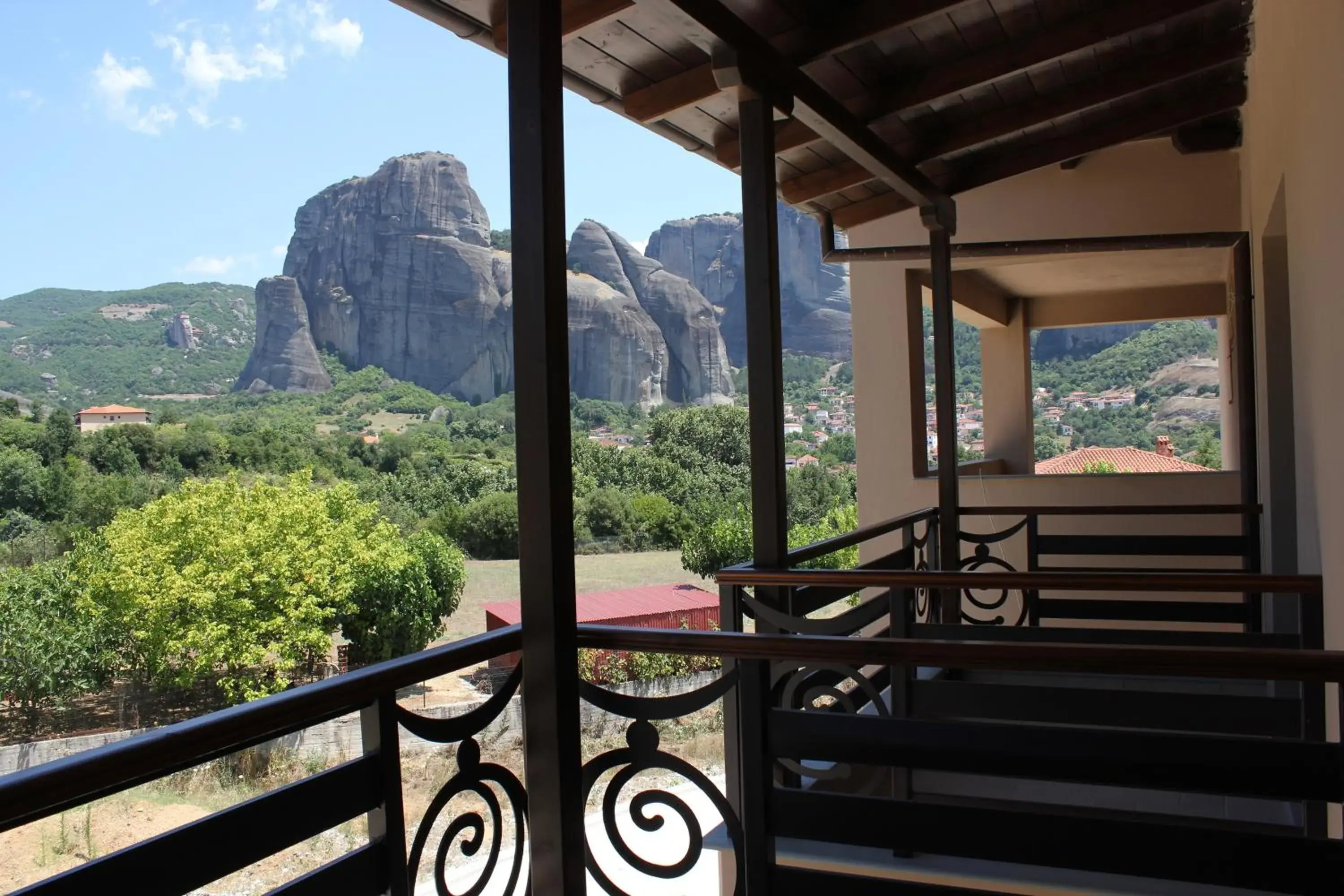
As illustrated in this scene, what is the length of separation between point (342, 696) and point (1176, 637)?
3.19m

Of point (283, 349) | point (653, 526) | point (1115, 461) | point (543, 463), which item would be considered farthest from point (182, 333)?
point (543, 463)

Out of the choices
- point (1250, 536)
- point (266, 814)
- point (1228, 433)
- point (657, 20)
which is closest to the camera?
point (266, 814)

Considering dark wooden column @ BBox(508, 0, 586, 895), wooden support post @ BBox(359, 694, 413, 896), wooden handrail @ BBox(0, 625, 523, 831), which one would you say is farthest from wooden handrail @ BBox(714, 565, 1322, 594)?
wooden support post @ BBox(359, 694, 413, 896)

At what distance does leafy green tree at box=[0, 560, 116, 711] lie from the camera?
94.4 ft

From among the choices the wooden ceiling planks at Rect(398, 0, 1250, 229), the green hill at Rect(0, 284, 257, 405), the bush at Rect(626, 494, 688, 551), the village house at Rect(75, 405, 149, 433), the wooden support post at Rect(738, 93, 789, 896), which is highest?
the green hill at Rect(0, 284, 257, 405)

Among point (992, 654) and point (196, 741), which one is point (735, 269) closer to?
point (992, 654)

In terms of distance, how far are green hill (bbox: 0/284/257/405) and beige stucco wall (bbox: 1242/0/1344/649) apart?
42.5 meters

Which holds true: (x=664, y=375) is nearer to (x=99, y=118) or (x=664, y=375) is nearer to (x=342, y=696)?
(x=99, y=118)

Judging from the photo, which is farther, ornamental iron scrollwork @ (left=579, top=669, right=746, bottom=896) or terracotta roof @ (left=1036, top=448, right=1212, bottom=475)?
terracotta roof @ (left=1036, top=448, right=1212, bottom=475)

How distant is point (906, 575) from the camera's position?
238cm

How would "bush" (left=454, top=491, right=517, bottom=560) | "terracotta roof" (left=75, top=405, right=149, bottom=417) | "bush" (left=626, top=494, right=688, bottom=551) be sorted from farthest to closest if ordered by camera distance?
"bush" (left=626, top=494, right=688, bottom=551) → "terracotta roof" (left=75, top=405, right=149, bottom=417) → "bush" (left=454, top=491, right=517, bottom=560)

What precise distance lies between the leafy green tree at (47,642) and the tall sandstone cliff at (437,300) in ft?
61.9

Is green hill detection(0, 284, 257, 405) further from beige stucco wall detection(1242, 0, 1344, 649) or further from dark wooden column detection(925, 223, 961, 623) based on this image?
beige stucco wall detection(1242, 0, 1344, 649)

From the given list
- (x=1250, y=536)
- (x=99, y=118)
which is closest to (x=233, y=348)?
(x=99, y=118)
